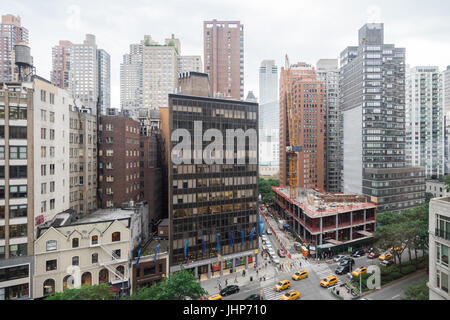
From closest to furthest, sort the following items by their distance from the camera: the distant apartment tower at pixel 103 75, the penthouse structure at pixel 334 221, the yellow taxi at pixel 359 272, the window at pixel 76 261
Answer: the window at pixel 76 261
the yellow taxi at pixel 359 272
the penthouse structure at pixel 334 221
the distant apartment tower at pixel 103 75

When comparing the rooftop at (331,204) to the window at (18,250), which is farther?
the rooftop at (331,204)

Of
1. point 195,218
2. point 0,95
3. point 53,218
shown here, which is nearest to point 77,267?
point 53,218

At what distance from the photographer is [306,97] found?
295 feet

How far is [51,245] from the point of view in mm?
31078

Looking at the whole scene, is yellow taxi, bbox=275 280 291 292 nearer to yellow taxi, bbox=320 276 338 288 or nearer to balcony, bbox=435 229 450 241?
yellow taxi, bbox=320 276 338 288

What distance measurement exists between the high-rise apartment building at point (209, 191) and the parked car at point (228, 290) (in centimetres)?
599

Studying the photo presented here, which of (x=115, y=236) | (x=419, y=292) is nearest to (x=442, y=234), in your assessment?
(x=419, y=292)

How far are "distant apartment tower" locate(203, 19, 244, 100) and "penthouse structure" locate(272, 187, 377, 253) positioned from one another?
143 feet

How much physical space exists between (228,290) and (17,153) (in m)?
31.6

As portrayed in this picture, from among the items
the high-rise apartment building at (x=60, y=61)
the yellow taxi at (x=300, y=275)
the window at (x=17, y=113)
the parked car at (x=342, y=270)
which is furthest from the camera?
the high-rise apartment building at (x=60, y=61)

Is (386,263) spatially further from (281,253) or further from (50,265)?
(50,265)

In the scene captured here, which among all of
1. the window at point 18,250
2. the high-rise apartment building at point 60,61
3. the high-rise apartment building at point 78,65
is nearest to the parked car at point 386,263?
the window at point 18,250

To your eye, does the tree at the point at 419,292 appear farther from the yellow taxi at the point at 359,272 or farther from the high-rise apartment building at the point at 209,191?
the high-rise apartment building at the point at 209,191

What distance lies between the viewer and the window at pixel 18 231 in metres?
29.6
